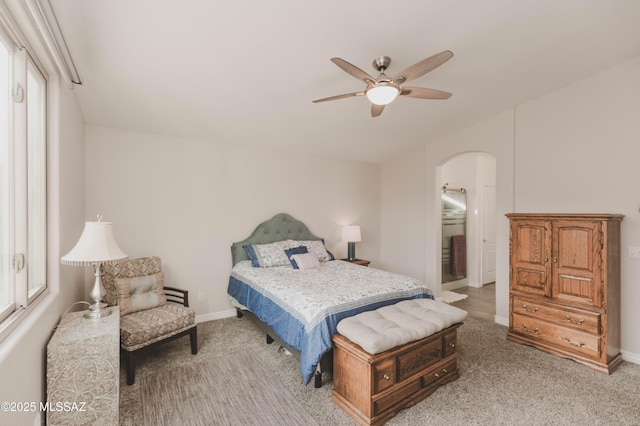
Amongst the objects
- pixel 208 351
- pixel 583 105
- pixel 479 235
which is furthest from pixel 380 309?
pixel 479 235

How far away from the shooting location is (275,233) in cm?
446

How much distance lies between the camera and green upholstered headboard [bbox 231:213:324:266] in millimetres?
4117

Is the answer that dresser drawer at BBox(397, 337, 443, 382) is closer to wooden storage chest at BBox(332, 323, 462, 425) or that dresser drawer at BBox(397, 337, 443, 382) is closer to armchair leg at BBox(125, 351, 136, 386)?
wooden storage chest at BBox(332, 323, 462, 425)

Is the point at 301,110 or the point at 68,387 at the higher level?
the point at 301,110

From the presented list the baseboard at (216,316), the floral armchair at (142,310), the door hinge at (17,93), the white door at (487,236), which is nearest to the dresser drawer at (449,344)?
the floral armchair at (142,310)

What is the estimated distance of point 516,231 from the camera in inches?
134

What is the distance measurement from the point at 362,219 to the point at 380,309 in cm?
309

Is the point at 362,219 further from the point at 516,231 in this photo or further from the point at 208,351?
the point at 208,351

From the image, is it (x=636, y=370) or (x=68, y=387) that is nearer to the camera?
(x=68, y=387)

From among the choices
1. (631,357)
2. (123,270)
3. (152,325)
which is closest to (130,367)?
(152,325)

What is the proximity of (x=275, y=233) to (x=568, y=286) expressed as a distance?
351cm

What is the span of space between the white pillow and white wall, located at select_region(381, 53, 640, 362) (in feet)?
8.00

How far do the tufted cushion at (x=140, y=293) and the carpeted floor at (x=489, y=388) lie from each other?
0.49m

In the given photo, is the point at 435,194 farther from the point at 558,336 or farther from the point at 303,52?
the point at 303,52
